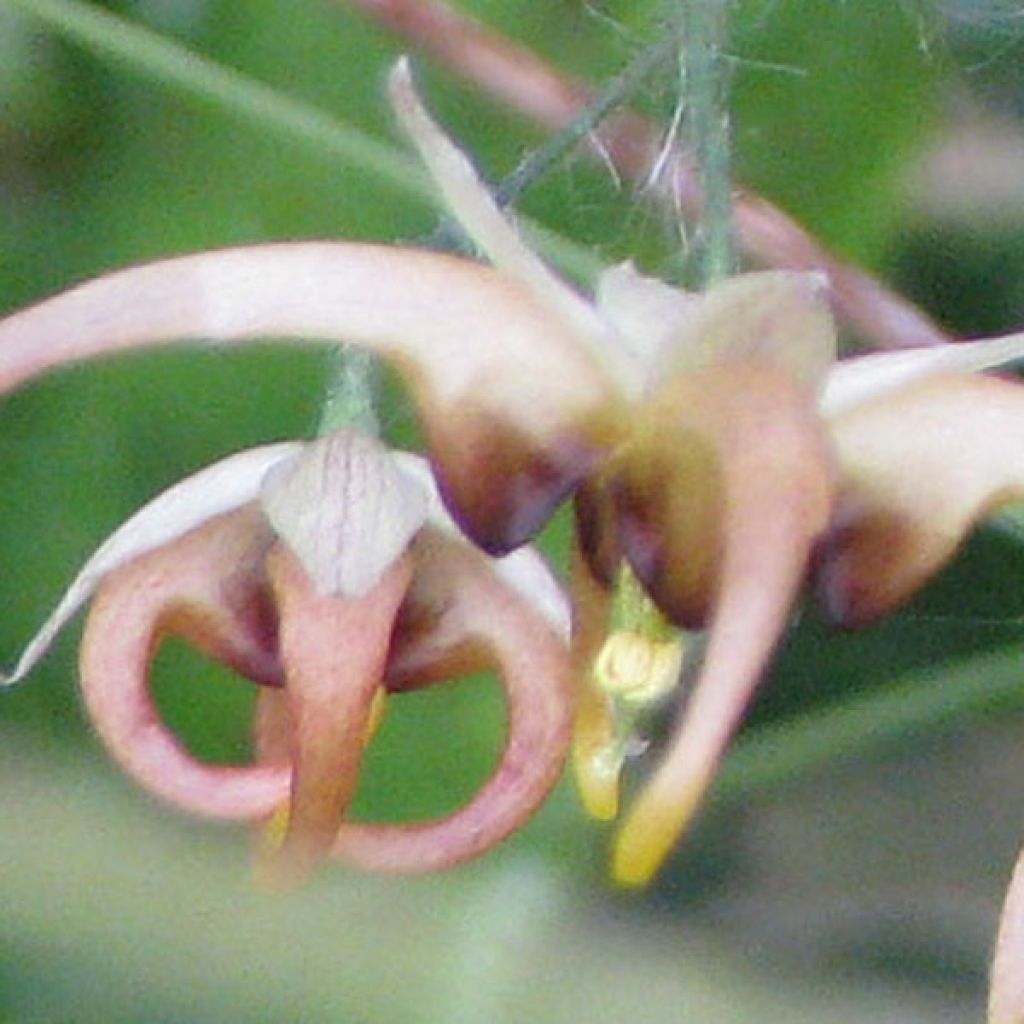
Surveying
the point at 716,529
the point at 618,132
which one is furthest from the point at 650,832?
the point at 618,132

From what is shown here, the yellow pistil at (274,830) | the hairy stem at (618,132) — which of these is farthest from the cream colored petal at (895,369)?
the hairy stem at (618,132)

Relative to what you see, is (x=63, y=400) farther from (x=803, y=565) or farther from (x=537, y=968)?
(x=803, y=565)

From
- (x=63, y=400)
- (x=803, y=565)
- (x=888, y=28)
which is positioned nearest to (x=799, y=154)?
(x=888, y=28)

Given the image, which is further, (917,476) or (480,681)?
(480,681)

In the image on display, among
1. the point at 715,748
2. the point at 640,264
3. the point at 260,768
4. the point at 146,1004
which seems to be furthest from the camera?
the point at 146,1004

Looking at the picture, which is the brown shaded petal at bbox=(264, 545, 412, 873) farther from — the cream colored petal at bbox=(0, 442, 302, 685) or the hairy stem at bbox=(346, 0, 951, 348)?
the hairy stem at bbox=(346, 0, 951, 348)

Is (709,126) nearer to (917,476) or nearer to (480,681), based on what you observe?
(917,476)
